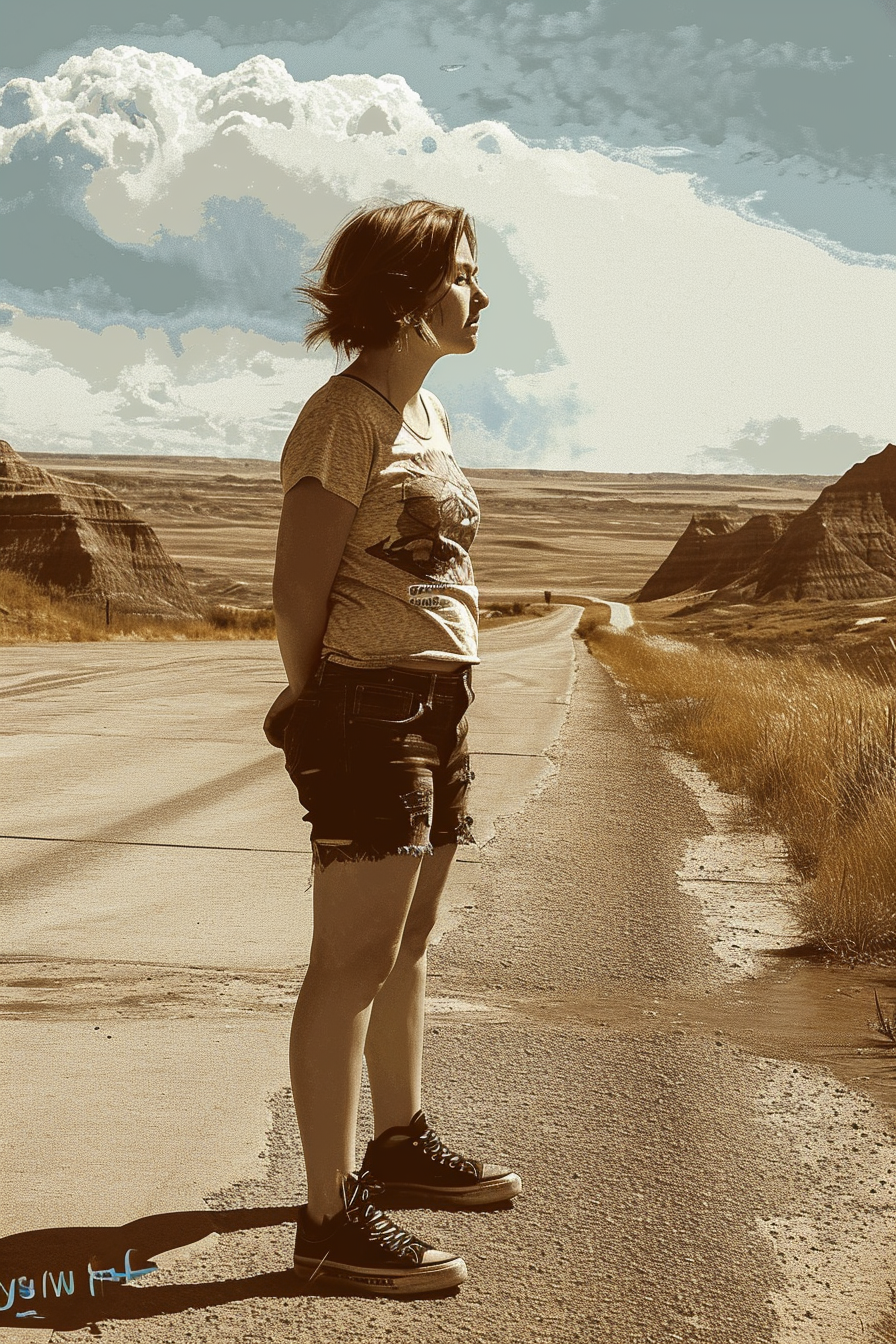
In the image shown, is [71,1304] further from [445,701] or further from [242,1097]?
[445,701]

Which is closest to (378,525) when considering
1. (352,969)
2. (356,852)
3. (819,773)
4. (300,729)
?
(300,729)

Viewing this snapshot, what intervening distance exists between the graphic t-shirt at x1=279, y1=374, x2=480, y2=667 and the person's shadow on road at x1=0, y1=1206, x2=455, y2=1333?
1294 millimetres

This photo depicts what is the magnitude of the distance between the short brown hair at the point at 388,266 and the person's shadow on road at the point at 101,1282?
197 centimetres

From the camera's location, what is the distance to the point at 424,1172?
3.26m

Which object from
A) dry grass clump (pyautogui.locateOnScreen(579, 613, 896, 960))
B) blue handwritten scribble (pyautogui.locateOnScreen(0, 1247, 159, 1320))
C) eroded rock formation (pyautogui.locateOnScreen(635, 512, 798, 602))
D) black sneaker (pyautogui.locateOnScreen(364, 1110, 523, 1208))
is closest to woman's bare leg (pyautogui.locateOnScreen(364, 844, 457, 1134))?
black sneaker (pyautogui.locateOnScreen(364, 1110, 523, 1208))

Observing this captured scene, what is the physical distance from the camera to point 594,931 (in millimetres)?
6223

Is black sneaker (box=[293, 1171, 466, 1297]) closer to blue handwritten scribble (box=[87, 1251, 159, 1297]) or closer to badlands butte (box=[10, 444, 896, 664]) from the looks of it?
blue handwritten scribble (box=[87, 1251, 159, 1297])

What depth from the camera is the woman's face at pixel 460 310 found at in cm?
300

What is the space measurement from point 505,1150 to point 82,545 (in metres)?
44.7

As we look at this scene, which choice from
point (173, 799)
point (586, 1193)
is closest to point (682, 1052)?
point (586, 1193)

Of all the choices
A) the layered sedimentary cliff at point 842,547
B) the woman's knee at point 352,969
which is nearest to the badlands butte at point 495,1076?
the woman's knee at point 352,969

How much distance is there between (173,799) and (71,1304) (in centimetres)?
684

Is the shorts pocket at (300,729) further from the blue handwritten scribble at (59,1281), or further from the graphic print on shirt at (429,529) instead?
the blue handwritten scribble at (59,1281)

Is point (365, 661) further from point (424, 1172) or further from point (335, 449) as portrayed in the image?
point (424, 1172)
